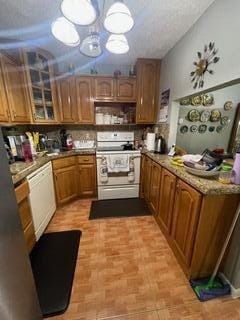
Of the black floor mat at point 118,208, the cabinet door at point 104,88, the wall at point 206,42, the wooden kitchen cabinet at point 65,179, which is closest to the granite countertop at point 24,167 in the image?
the wooden kitchen cabinet at point 65,179

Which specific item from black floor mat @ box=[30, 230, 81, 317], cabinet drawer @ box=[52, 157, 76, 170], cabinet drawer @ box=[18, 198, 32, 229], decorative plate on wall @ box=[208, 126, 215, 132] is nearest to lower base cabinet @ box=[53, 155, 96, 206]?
cabinet drawer @ box=[52, 157, 76, 170]

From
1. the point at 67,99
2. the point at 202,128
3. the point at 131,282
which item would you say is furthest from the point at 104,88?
the point at 131,282

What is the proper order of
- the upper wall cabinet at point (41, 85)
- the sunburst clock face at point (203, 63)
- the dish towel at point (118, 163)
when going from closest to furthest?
1. the sunburst clock face at point (203, 63)
2. the upper wall cabinet at point (41, 85)
3. the dish towel at point (118, 163)

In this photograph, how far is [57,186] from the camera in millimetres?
2432

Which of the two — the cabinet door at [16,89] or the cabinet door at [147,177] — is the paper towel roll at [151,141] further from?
the cabinet door at [16,89]

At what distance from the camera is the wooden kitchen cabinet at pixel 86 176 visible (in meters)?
2.68

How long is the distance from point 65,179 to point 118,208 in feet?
3.26

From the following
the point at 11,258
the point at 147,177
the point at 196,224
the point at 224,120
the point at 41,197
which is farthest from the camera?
the point at 147,177

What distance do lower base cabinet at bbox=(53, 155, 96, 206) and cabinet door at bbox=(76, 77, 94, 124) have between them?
72 centimetres

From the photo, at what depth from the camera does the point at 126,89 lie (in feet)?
9.14

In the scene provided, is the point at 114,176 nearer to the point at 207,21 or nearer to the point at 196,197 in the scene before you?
the point at 196,197

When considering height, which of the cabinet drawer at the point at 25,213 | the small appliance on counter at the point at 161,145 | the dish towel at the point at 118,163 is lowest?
the cabinet drawer at the point at 25,213

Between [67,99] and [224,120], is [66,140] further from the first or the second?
[224,120]

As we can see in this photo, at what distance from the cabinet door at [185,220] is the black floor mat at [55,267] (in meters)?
1.07
